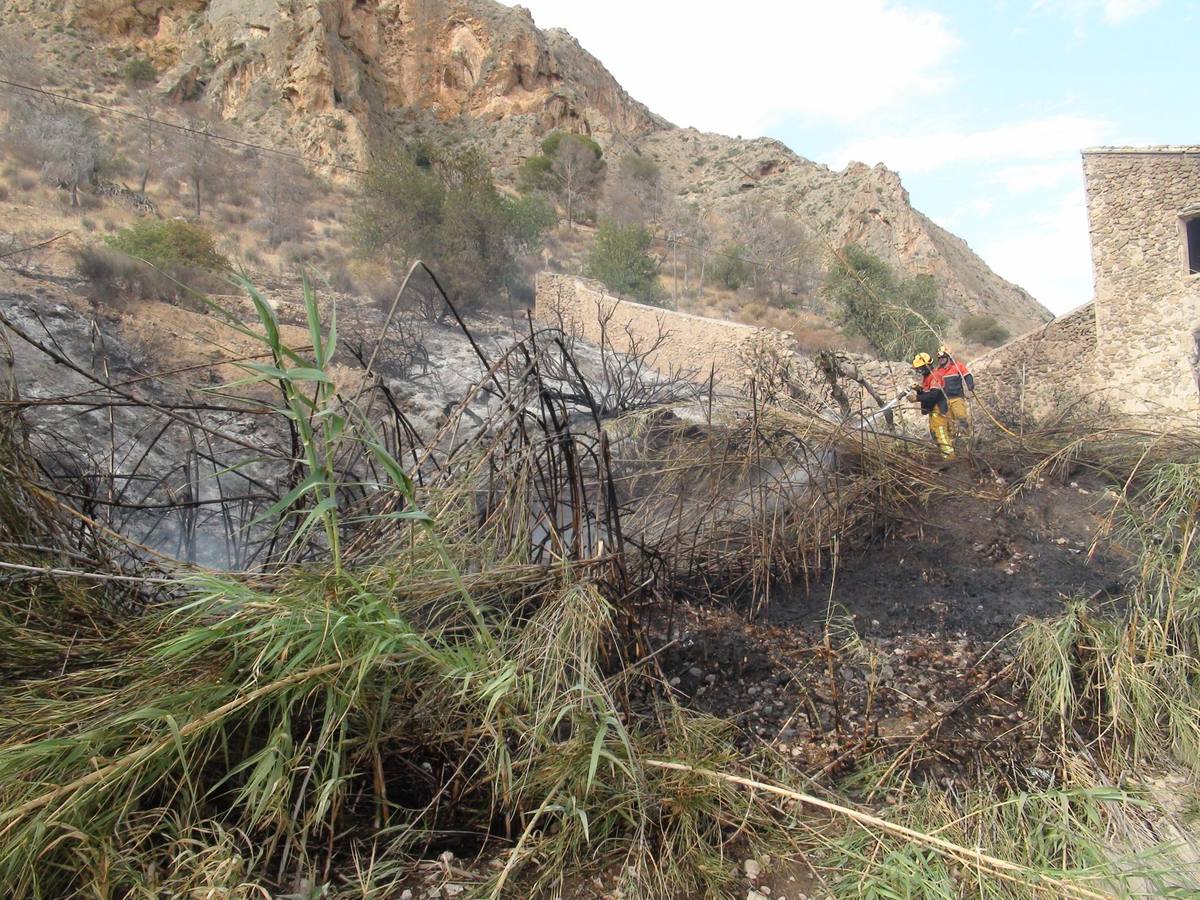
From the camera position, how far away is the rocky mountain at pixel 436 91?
101 feet

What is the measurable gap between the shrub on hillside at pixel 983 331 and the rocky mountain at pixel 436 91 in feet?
8.38

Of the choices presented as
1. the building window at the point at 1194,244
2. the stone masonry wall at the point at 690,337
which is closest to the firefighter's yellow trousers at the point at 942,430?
the stone masonry wall at the point at 690,337

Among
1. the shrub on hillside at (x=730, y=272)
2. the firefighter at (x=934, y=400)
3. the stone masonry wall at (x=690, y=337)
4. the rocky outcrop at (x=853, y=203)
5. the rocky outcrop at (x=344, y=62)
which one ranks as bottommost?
the firefighter at (x=934, y=400)

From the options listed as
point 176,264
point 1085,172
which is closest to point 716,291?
point 1085,172

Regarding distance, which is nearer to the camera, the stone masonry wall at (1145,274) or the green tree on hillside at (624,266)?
the stone masonry wall at (1145,274)

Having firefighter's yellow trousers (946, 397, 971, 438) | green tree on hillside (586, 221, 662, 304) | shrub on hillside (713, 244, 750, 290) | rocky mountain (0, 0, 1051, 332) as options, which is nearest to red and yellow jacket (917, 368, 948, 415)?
firefighter's yellow trousers (946, 397, 971, 438)

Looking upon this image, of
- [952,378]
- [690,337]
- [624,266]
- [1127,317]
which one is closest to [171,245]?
[690,337]

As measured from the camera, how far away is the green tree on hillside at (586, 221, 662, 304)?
20172mm

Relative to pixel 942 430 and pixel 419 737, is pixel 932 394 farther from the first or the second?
pixel 419 737

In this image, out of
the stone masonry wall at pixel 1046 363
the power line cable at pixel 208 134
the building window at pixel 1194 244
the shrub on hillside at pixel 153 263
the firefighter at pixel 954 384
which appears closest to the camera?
the firefighter at pixel 954 384

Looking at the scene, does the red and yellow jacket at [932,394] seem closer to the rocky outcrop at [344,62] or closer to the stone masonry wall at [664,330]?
the stone masonry wall at [664,330]

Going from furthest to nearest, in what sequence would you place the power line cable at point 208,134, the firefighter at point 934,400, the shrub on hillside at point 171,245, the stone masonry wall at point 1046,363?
the power line cable at point 208,134, the shrub on hillside at point 171,245, the stone masonry wall at point 1046,363, the firefighter at point 934,400

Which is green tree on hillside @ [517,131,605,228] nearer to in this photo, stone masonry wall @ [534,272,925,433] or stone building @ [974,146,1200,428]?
stone masonry wall @ [534,272,925,433]

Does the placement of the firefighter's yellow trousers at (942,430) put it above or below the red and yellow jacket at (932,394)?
below
